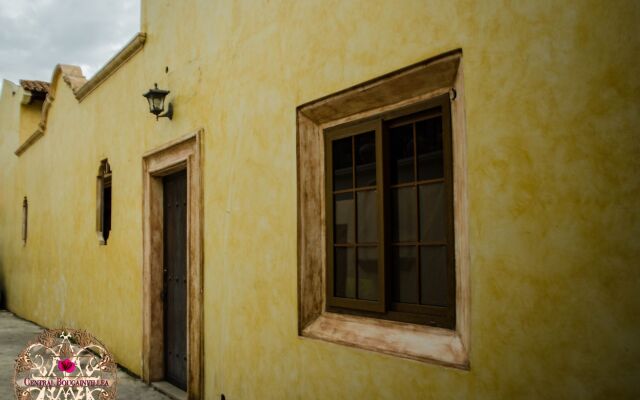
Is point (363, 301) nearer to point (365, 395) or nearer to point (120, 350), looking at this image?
point (365, 395)

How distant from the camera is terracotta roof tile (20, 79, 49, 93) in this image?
665 inches

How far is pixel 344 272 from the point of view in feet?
14.2

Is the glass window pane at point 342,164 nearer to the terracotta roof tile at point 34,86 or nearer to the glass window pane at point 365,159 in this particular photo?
the glass window pane at point 365,159

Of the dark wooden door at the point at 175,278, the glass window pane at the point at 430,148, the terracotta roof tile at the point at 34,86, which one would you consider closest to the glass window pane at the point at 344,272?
the glass window pane at the point at 430,148

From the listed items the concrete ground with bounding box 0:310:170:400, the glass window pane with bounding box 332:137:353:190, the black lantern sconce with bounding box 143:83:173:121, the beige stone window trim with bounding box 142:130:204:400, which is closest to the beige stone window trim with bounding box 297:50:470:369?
the glass window pane with bounding box 332:137:353:190

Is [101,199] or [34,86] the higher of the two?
[34,86]

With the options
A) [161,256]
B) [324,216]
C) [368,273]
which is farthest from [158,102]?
[368,273]

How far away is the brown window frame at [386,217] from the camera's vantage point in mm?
3480

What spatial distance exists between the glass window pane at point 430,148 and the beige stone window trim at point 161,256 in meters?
2.92

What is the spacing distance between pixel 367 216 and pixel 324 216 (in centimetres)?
47

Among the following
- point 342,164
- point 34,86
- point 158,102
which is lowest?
point 342,164

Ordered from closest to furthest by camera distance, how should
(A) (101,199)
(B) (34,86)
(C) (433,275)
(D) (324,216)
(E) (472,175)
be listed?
(E) (472,175), (C) (433,275), (D) (324,216), (A) (101,199), (B) (34,86)

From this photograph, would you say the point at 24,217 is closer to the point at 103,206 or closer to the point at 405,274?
the point at 103,206

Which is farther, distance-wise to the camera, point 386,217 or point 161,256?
point 161,256
